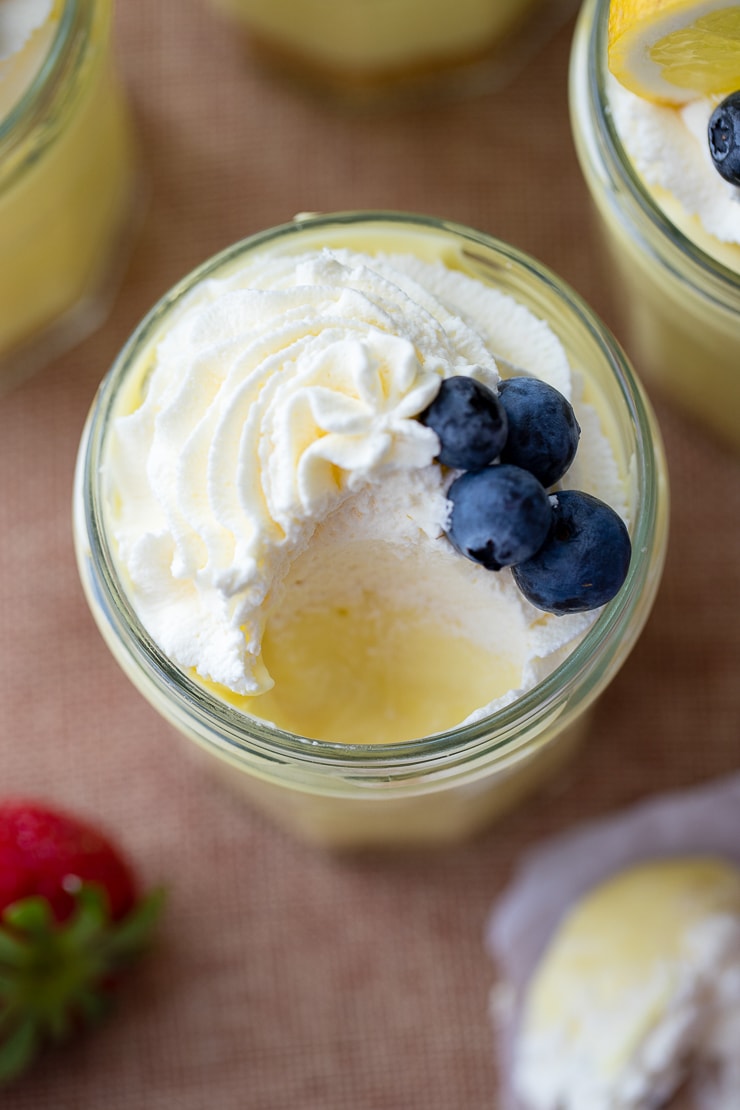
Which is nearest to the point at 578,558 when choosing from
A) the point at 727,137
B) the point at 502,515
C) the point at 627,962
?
the point at 502,515

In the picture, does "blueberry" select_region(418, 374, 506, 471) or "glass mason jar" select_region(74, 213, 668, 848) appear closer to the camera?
"blueberry" select_region(418, 374, 506, 471)

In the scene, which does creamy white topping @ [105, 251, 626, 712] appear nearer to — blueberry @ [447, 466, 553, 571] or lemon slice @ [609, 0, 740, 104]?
blueberry @ [447, 466, 553, 571]

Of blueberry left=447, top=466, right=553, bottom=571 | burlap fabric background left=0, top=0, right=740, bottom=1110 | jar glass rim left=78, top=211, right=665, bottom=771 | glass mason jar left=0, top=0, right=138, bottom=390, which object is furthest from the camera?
burlap fabric background left=0, top=0, right=740, bottom=1110

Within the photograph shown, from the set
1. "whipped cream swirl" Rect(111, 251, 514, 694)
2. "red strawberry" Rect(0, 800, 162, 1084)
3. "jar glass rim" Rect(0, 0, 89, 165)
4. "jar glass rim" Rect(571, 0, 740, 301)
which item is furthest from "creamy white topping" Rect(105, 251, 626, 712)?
"red strawberry" Rect(0, 800, 162, 1084)

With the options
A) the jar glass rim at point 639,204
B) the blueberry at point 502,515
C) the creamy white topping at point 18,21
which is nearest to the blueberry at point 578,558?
the blueberry at point 502,515

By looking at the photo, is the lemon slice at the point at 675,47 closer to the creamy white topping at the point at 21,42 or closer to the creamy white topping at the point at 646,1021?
the creamy white topping at the point at 21,42

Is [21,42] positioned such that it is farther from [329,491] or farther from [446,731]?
[446,731]
